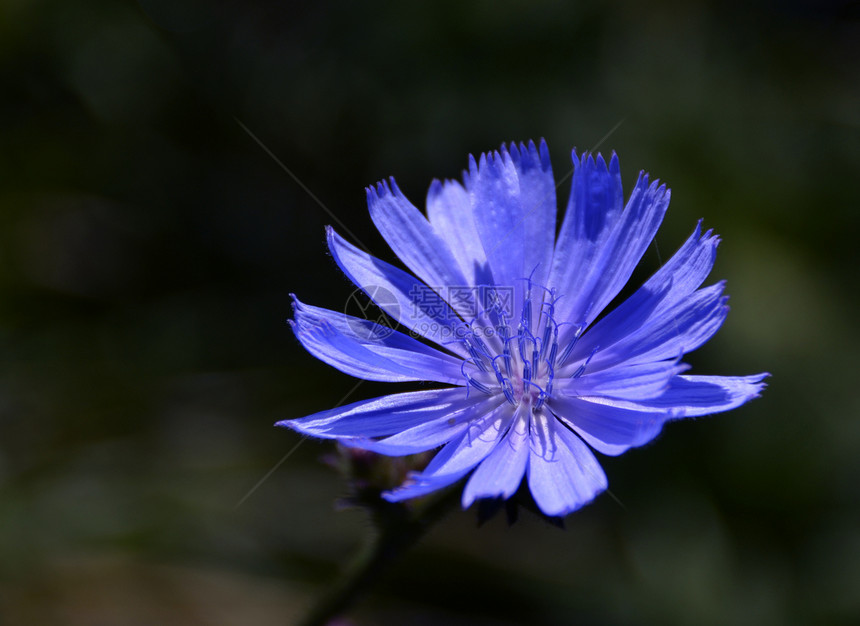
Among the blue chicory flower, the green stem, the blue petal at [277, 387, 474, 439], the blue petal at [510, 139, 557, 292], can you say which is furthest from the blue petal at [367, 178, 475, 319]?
the green stem

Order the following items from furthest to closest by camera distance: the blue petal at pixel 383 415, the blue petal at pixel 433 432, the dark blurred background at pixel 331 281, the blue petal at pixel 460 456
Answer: the dark blurred background at pixel 331 281
the blue petal at pixel 383 415
the blue petal at pixel 433 432
the blue petal at pixel 460 456

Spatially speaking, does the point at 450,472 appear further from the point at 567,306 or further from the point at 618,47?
the point at 618,47

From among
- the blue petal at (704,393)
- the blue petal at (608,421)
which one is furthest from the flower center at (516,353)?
the blue petal at (704,393)

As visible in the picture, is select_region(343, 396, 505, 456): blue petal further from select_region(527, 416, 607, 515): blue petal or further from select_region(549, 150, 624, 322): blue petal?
select_region(549, 150, 624, 322): blue petal

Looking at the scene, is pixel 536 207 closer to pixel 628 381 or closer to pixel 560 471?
pixel 628 381

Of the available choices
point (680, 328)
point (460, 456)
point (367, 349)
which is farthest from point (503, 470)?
point (680, 328)

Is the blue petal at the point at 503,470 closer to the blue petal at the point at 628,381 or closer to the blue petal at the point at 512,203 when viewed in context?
the blue petal at the point at 628,381
